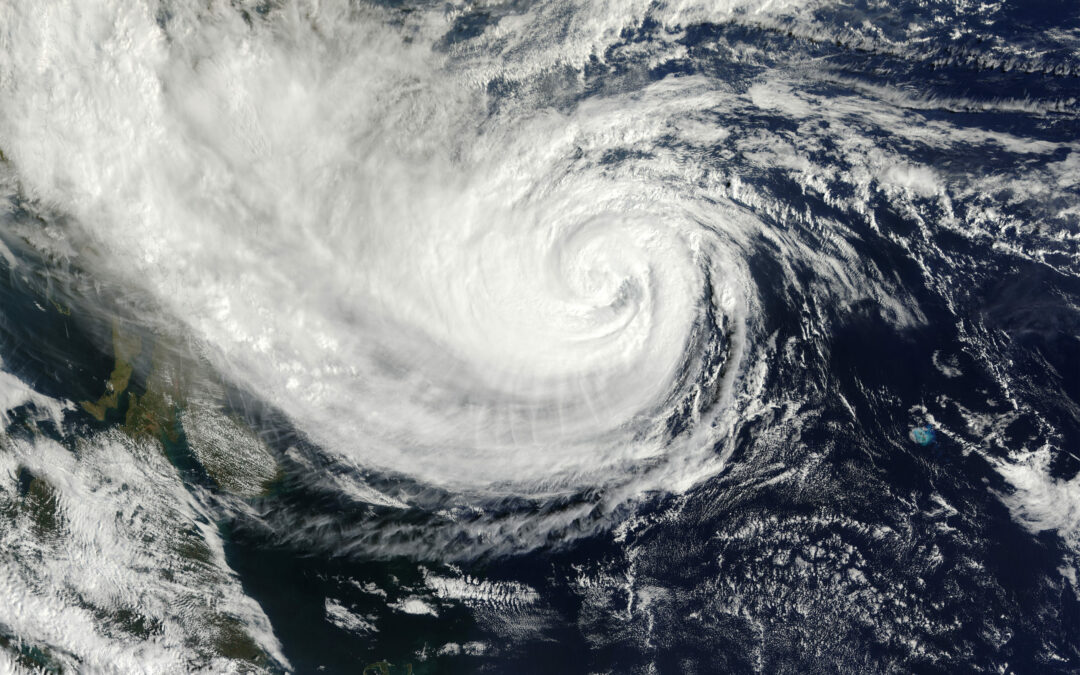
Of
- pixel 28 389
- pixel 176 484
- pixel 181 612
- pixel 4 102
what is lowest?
pixel 181 612

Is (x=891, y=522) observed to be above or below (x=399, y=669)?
above

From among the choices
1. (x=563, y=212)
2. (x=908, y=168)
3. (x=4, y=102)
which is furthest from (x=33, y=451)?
(x=908, y=168)

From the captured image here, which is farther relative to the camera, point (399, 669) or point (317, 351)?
point (399, 669)

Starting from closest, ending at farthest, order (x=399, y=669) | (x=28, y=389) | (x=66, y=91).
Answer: (x=66, y=91) < (x=28, y=389) < (x=399, y=669)

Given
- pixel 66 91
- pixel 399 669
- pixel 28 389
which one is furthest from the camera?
pixel 399 669

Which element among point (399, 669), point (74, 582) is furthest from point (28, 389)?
point (399, 669)

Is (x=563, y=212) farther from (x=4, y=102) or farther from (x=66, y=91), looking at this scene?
(x=4, y=102)
